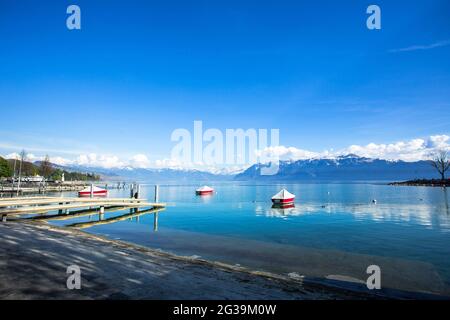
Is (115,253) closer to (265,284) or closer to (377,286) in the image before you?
(265,284)

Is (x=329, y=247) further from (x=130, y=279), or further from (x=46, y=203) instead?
(x=46, y=203)

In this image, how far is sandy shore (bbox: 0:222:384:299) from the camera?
630 centimetres

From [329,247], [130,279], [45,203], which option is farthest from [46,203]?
[329,247]

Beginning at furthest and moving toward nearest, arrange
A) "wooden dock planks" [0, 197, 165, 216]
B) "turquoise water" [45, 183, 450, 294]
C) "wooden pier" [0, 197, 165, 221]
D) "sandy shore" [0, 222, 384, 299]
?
"wooden dock planks" [0, 197, 165, 216], "wooden pier" [0, 197, 165, 221], "turquoise water" [45, 183, 450, 294], "sandy shore" [0, 222, 384, 299]

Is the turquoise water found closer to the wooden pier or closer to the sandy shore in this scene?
the sandy shore

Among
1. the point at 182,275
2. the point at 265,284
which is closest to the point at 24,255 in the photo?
the point at 182,275

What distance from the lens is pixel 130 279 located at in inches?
294

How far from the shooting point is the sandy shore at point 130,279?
6.30 metres

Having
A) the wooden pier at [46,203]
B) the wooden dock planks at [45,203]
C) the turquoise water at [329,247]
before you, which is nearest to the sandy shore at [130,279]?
the turquoise water at [329,247]

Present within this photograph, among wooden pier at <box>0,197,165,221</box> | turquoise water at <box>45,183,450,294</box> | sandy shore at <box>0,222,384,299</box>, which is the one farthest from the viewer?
wooden pier at <box>0,197,165,221</box>

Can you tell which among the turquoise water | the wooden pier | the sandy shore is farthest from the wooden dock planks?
the sandy shore

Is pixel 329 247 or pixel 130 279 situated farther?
pixel 329 247
